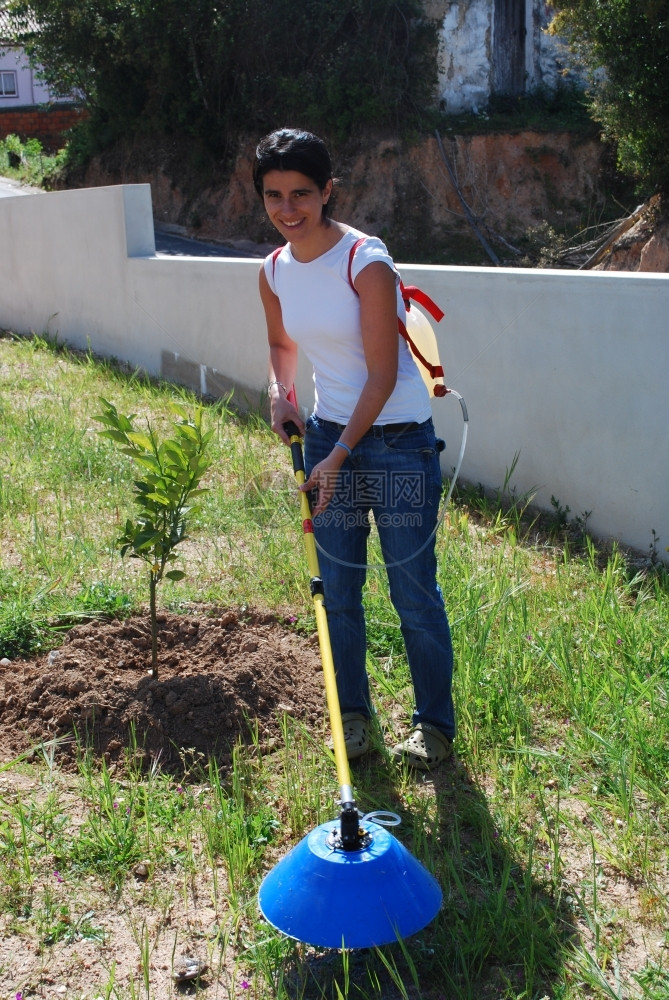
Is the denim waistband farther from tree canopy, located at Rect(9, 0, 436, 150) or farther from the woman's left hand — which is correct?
tree canopy, located at Rect(9, 0, 436, 150)

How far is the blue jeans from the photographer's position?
9.52 ft

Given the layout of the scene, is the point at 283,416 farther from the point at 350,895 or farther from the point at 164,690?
the point at 350,895

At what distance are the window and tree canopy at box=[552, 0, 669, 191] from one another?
2505 cm

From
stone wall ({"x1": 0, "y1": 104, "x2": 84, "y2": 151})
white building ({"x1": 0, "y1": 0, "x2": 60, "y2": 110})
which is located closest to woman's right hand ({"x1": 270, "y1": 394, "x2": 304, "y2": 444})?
stone wall ({"x1": 0, "y1": 104, "x2": 84, "y2": 151})

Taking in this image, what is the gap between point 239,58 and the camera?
20.8 metres

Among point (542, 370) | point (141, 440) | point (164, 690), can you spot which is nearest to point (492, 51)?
point (542, 370)

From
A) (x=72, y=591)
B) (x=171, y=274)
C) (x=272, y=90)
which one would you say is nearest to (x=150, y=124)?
(x=272, y=90)

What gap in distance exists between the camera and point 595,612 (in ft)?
12.8

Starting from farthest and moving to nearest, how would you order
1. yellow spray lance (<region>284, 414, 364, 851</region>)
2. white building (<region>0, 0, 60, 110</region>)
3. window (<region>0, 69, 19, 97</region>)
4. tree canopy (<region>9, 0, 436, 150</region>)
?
window (<region>0, 69, 19, 97</region>)
white building (<region>0, 0, 60, 110</region>)
tree canopy (<region>9, 0, 436, 150</region>)
yellow spray lance (<region>284, 414, 364, 851</region>)

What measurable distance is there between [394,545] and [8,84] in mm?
33987

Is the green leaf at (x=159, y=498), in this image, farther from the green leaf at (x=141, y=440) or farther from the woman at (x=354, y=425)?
the woman at (x=354, y=425)

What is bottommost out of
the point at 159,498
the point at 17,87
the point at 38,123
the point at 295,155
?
the point at 159,498

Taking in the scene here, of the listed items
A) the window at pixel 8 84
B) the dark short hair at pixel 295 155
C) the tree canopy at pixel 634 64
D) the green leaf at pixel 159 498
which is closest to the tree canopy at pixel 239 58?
the tree canopy at pixel 634 64

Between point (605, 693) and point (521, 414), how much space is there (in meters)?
2.43
